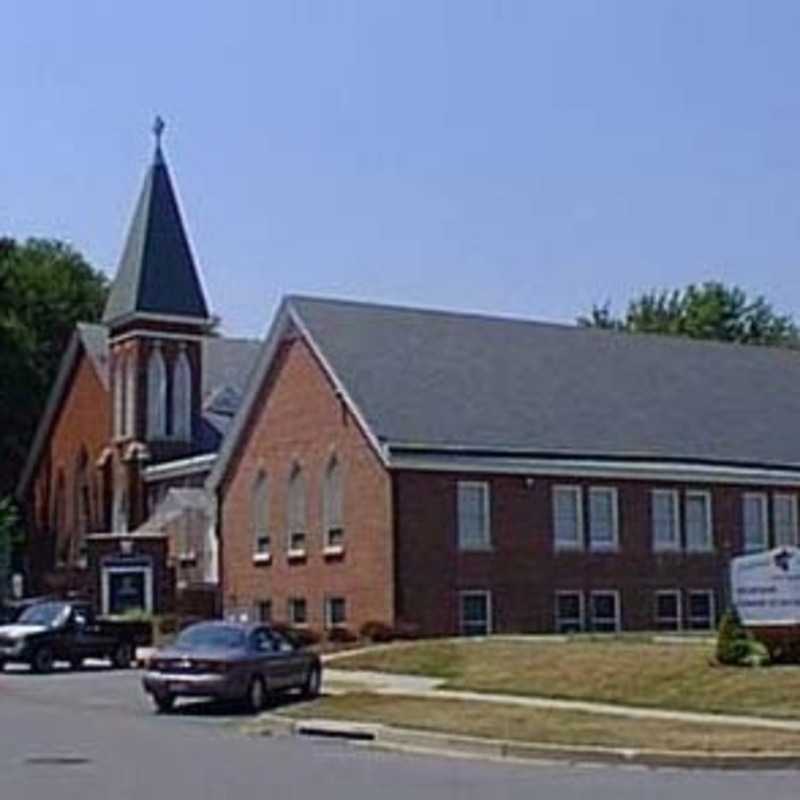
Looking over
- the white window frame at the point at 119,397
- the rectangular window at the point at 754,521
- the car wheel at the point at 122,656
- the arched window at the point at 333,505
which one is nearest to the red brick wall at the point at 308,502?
the arched window at the point at 333,505

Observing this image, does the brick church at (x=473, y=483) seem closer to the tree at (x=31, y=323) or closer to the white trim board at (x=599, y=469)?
the white trim board at (x=599, y=469)

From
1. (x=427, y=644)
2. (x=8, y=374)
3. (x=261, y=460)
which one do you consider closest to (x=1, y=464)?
(x=8, y=374)

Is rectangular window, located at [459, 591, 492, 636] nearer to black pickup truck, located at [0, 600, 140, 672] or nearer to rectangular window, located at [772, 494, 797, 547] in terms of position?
black pickup truck, located at [0, 600, 140, 672]

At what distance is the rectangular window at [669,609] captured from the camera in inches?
2267

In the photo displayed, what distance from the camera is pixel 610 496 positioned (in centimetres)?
5675

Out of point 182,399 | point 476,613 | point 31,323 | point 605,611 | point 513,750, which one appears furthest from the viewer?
point 31,323

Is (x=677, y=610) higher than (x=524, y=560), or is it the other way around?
(x=524, y=560)

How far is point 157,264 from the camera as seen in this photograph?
248ft

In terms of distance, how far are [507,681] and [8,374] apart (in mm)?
54152

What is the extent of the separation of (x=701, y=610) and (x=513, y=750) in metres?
34.7

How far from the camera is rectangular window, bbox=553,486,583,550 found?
5569 centimetres

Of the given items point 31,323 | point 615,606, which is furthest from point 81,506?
point 615,606

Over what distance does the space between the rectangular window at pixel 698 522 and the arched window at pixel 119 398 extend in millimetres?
25402

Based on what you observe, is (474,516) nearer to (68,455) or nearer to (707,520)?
(707,520)
